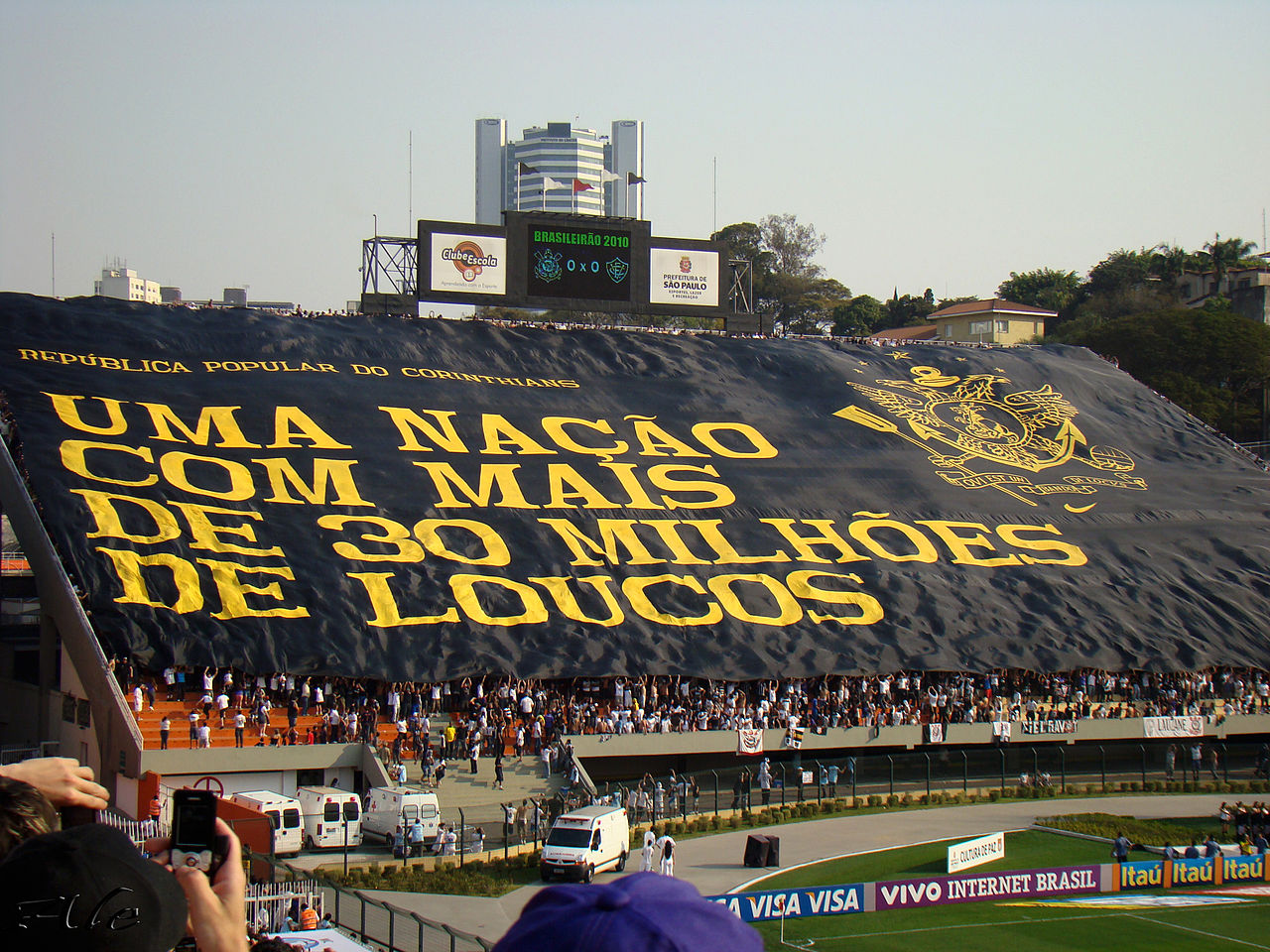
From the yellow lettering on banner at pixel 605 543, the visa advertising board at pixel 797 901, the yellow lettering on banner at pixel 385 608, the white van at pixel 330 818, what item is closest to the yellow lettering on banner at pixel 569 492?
the yellow lettering on banner at pixel 605 543

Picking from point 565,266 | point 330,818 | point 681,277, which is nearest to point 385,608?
point 330,818

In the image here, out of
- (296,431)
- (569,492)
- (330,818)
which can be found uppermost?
(296,431)

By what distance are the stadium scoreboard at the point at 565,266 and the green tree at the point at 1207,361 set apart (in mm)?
39673

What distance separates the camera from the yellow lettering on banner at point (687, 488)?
46312 mm

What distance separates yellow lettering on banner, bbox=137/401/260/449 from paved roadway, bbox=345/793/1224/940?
20.2 metres

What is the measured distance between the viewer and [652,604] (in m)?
41.4

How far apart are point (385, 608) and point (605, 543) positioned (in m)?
8.05

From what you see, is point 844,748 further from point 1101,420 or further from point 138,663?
point 1101,420

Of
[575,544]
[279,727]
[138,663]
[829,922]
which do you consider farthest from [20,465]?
[829,922]

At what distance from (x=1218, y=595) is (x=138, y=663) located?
1457 inches

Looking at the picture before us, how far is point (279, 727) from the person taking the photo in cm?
3544

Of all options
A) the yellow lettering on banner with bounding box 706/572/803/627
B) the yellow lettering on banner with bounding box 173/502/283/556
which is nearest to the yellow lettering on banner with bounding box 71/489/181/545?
the yellow lettering on banner with bounding box 173/502/283/556

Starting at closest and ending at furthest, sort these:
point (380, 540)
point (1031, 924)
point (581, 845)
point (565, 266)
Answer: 1. point (1031, 924)
2. point (581, 845)
3. point (380, 540)
4. point (565, 266)

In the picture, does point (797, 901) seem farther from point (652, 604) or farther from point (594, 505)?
point (594, 505)
